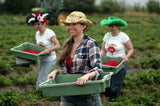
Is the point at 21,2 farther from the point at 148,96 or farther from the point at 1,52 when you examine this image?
the point at 148,96

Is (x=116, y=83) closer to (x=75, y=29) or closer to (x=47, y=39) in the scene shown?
(x=47, y=39)

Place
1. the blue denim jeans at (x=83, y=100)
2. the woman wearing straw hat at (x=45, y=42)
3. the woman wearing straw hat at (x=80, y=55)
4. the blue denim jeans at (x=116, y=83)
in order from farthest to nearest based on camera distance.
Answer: the blue denim jeans at (x=116, y=83) → the woman wearing straw hat at (x=45, y=42) → the blue denim jeans at (x=83, y=100) → the woman wearing straw hat at (x=80, y=55)

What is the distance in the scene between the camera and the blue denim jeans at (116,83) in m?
5.02

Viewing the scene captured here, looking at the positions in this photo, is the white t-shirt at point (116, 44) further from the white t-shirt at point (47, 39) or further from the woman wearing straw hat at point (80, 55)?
the woman wearing straw hat at point (80, 55)

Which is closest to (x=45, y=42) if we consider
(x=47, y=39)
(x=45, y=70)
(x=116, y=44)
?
(x=47, y=39)

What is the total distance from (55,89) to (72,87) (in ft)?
0.56

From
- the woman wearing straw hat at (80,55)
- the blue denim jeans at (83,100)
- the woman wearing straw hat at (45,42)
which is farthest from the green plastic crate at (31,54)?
the blue denim jeans at (83,100)

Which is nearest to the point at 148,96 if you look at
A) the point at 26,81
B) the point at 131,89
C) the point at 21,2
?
the point at 131,89

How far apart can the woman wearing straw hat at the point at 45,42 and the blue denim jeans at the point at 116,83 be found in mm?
1254

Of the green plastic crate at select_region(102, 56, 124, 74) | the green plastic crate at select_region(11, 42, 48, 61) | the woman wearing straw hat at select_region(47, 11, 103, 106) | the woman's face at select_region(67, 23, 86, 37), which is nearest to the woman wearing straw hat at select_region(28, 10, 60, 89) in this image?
the green plastic crate at select_region(11, 42, 48, 61)

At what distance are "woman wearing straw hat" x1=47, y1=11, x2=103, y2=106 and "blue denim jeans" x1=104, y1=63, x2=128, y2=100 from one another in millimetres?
2330

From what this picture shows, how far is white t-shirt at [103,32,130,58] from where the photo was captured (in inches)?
190

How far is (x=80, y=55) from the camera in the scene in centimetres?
264

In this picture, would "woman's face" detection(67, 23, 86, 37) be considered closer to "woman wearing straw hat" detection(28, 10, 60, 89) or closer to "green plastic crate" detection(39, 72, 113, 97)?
"green plastic crate" detection(39, 72, 113, 97)
